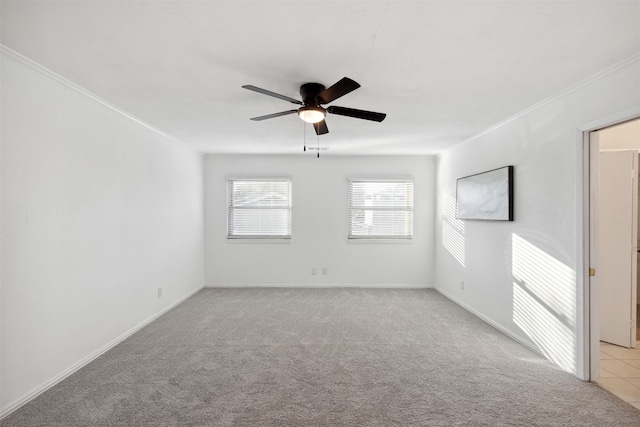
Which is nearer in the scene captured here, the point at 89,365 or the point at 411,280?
the point at 89,365

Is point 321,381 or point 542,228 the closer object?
point 321,381

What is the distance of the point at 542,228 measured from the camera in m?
2.99

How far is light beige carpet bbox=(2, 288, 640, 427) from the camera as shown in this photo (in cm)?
206

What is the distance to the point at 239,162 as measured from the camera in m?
5.69

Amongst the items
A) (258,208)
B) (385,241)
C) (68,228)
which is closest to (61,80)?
(68,228)

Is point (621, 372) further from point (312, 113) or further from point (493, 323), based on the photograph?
point (312, 113)

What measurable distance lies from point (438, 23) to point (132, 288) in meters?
3.83

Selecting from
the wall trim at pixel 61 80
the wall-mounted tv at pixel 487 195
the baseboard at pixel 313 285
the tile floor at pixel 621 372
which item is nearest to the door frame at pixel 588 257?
the tile floor at pixel 621 372

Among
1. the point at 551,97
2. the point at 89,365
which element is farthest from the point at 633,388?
the point at 89,365

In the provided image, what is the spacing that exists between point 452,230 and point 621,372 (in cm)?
258

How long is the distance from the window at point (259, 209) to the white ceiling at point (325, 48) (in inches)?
101

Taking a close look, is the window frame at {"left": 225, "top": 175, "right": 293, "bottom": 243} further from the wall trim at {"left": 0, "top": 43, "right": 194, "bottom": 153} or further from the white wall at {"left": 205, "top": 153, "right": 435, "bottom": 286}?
the wall trim at {"left": 0, "top": 43, "right": 194, "bottom": 153}

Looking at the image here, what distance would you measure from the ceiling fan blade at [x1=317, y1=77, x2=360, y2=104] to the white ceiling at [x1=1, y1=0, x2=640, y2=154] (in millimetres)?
176

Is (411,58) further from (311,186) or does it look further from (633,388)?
(311,186)
